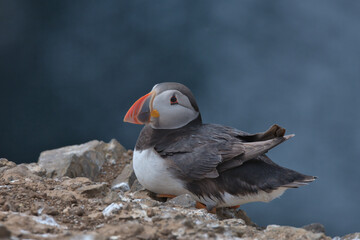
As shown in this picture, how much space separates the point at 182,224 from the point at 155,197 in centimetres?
256

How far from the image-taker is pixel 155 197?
5.89 meters

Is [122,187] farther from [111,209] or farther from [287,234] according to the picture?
[287,234]

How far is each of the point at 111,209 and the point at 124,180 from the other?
3.19 metres

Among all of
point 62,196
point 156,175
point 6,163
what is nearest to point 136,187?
point 156,175

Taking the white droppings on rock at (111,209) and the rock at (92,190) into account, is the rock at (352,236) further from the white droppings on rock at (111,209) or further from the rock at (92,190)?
the rock at (92,190)

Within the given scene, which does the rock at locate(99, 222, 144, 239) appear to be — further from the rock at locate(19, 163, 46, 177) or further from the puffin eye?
the rock at locate(19, 163, 46, 177)

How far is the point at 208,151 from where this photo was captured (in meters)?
5.30

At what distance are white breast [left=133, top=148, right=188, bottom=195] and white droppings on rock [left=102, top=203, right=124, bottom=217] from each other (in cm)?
156

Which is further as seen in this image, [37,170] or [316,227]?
[37,170]

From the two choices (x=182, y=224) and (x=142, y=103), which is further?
(x=142, y=103)

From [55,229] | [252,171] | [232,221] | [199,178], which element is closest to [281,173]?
[252,171]

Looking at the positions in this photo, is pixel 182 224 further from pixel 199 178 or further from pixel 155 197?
pixel 155 197

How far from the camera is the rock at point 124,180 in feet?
22.1

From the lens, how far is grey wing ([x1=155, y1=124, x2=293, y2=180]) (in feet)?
16.9
